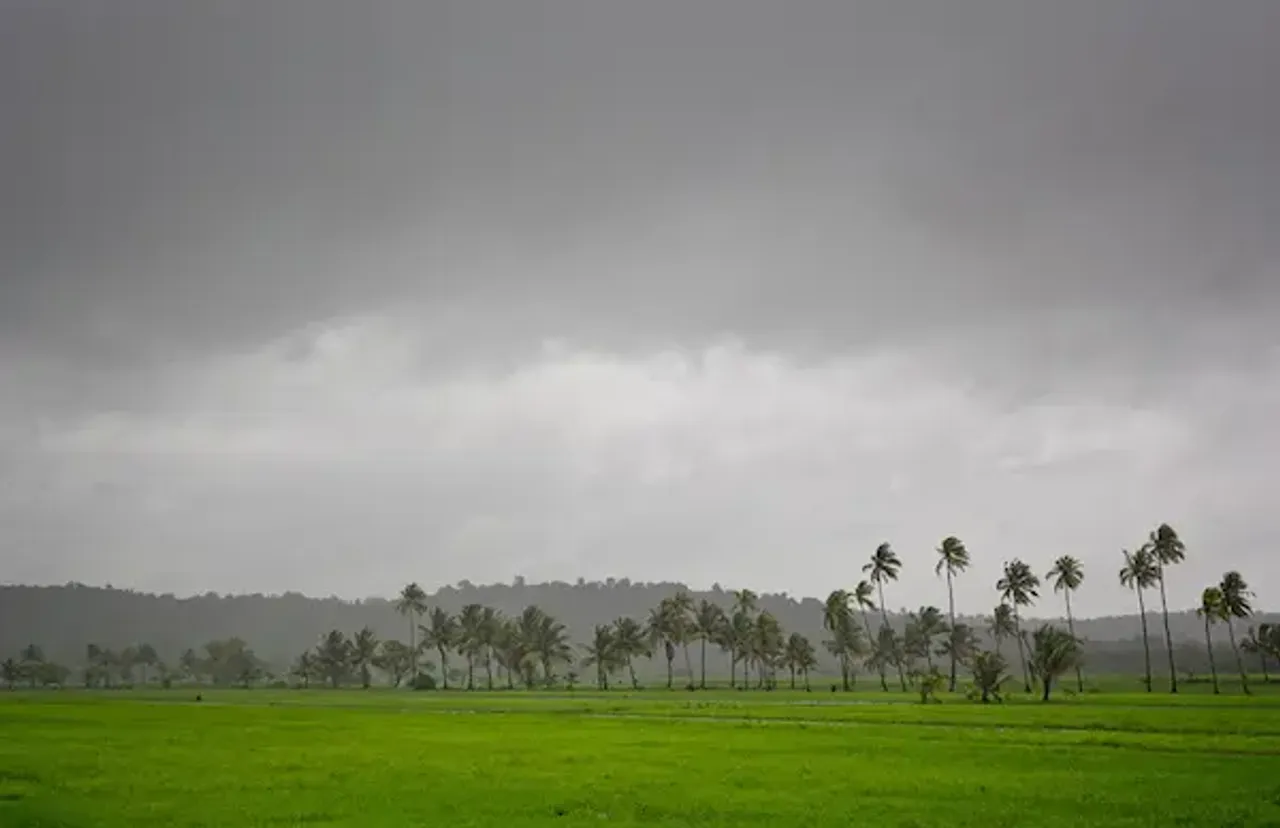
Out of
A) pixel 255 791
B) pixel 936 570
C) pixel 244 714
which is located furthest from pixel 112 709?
pixel 936 570

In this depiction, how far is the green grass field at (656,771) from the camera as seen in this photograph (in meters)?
35.3

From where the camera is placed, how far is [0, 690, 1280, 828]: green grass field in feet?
116

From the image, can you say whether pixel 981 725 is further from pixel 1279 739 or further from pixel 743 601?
pixel 743 601

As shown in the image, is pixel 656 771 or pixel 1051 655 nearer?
pixel 656 771

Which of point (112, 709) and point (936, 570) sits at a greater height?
point (936, 570)

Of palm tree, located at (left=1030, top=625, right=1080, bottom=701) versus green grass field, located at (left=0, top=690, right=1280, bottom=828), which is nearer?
green grass field, located at (left=0, top=690, right=1280, bottom=828)

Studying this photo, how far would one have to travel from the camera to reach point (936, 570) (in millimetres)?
163375

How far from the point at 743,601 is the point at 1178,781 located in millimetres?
159627

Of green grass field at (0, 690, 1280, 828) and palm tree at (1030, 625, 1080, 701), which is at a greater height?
palm tree at (1030, 625, 1080, 701)

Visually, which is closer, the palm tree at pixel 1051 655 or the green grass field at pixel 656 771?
the green grass field at pixel 656 771

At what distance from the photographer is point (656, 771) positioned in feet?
154

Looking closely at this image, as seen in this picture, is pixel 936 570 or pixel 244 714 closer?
pixel 244 714

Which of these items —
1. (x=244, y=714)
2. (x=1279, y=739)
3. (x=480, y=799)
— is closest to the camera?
(x=480, y=799)

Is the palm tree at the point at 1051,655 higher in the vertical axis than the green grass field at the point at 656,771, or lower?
higher
